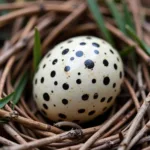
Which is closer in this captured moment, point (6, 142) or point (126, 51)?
point (6, 142)

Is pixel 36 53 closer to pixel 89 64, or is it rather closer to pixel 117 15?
pixel 89 64

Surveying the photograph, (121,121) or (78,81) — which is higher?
(78,81)

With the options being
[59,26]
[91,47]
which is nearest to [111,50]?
[91,47]

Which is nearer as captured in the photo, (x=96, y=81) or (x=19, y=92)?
(x=96, y=81)

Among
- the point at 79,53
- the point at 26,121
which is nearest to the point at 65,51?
the point at 79,53

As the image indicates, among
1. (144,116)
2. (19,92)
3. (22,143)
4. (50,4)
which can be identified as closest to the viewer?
(22,143)

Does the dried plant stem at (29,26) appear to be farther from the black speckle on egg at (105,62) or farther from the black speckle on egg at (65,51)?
the black speckle on egg at (105,62)

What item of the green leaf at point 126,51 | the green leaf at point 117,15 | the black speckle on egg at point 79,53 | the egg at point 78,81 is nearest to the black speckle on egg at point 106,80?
the egg at point 78,81

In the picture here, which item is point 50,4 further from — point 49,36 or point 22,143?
point 22,143
